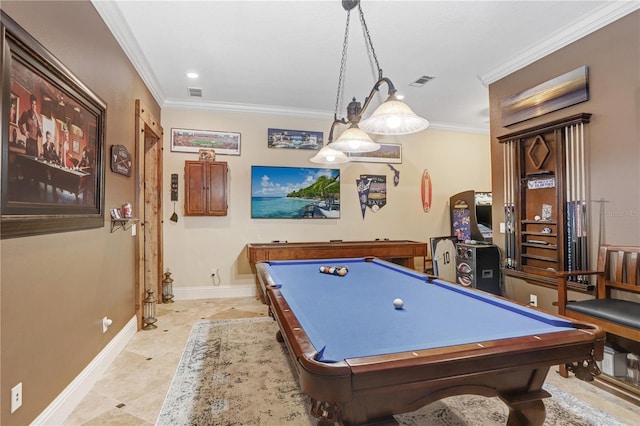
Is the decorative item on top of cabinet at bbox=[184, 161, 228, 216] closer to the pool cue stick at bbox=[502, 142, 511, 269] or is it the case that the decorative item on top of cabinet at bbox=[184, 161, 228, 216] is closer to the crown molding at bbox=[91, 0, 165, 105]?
the crown molding at bbox=[91, 0, 165, 105]

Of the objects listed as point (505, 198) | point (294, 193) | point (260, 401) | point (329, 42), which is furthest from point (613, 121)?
point (294, 193)

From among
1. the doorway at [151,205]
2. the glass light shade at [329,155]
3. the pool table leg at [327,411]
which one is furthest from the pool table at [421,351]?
the doorway at [151,205]

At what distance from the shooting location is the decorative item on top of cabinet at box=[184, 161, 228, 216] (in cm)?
453

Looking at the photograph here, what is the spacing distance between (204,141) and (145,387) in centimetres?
342

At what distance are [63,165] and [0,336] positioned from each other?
0.99m

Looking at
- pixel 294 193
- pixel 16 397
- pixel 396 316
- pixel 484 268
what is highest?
pixel 294 193

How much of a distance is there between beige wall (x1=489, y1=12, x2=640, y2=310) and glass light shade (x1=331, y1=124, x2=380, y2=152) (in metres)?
1.98

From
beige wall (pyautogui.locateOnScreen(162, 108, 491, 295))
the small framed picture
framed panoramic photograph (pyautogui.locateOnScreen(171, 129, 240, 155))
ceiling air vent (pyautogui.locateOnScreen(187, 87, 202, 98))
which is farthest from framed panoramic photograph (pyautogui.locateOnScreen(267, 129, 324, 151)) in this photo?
ceiling air vent (pyautogui.locateOnScreen(187, 87, 202, 98))

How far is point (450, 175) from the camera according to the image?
19.1 feet

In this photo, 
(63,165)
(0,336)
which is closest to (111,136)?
(63,165)

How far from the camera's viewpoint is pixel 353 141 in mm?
2551

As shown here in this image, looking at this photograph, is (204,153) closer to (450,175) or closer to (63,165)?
(63,165)

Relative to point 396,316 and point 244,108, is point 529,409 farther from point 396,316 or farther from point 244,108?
point 244,108

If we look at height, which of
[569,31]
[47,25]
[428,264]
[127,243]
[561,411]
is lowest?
[561,411]
